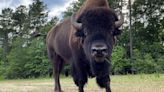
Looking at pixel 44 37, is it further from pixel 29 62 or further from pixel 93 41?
pixel 93 41

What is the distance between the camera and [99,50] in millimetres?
7426

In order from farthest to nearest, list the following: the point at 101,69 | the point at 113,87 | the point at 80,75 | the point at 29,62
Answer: the point at 29,62 → the point at 113,87 → the point at 80,75 → the point at 101,69

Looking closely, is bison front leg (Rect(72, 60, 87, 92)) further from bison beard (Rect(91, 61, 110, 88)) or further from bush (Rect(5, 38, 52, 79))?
bush (Rect(5, 38, 52, 79))

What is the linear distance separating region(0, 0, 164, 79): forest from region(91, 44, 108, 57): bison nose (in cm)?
2591

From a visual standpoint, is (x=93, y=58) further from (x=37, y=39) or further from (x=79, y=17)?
(x=37, y=39)

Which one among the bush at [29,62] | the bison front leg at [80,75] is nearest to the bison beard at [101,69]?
the bison front leg at [80,75]

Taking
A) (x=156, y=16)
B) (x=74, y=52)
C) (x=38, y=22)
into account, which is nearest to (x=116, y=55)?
(x=156, y=16)

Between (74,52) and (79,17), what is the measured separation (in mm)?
1145

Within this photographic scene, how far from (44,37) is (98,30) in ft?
115

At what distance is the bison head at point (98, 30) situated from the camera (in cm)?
752

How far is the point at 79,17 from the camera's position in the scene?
871 cm

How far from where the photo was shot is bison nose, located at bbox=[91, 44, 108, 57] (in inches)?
291

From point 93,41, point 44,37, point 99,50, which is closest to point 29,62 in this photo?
point 44,37

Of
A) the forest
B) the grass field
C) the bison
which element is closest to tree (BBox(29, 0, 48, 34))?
the forest
